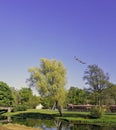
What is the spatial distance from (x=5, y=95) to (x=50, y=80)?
39886 mm

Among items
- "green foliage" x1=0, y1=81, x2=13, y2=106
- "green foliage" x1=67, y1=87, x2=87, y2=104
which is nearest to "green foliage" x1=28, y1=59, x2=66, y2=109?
"green foliage" x1=0, y1=81, x2=13, y2=106

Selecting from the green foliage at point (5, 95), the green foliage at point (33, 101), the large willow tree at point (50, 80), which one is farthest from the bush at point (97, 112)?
the green foliage at point (33, 101)

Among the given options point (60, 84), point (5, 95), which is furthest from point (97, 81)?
point (5, 95)

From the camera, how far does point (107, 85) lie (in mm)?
98938

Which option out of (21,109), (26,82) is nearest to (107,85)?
(26,82)

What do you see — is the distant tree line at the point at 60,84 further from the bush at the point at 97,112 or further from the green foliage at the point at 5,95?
the green foliage at the point at 5,95

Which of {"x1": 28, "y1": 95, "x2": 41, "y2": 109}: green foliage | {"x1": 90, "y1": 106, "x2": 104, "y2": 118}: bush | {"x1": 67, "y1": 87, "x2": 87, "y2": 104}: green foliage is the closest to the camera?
{"x1": 90, "y1": 106, "x2": 104, "y2": 118}: bush

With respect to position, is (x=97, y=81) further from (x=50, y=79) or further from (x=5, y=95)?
(x=5, y=95)

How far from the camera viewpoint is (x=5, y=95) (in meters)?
127

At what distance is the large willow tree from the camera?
298 ft

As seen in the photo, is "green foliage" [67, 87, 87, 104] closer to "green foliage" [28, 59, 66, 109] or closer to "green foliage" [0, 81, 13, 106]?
"green foliage" [0, 81, 13, 106]

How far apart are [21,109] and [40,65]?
31255 mm

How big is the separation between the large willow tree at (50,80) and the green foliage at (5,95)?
37.3 m

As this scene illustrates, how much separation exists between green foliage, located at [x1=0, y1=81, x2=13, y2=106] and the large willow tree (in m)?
37.3
